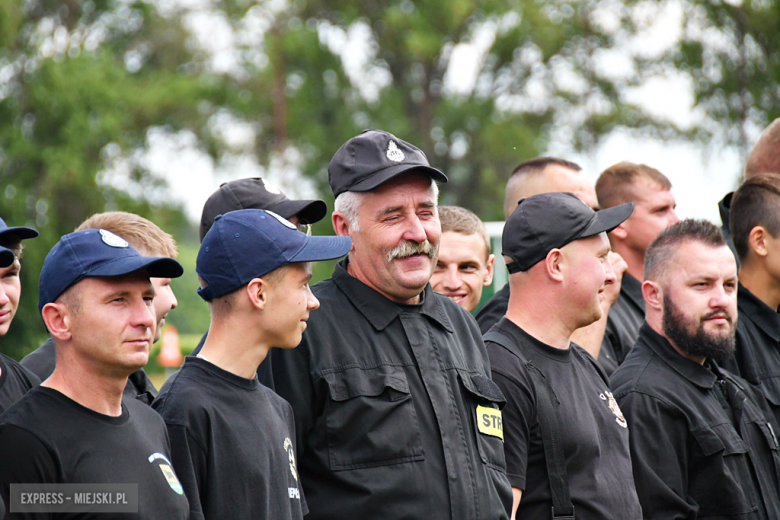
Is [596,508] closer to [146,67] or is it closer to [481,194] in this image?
[481,194]

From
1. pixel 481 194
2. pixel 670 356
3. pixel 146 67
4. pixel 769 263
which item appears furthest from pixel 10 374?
pixel 146 67

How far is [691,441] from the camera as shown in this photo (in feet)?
13.1

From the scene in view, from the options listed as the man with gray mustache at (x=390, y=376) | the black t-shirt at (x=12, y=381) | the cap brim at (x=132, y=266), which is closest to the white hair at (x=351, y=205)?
the man with gray mustache at (x=390, y=376)

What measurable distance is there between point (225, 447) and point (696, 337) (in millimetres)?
2516

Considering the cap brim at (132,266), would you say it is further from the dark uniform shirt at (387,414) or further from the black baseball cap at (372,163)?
the black baseball cap at (372,163)

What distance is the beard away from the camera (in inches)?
168

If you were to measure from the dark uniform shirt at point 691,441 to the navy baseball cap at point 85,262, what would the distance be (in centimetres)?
235

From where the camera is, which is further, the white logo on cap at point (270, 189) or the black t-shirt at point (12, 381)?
the white logo on cap at point (270, 189)

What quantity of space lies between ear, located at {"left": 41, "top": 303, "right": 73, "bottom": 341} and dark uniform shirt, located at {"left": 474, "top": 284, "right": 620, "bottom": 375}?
247cm

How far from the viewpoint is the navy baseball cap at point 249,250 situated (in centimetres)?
305

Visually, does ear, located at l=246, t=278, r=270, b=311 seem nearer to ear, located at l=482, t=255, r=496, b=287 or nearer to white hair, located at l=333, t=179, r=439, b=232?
white hair, located at l=333, t=179, r=439, b=232

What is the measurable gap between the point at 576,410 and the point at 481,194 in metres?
21.8

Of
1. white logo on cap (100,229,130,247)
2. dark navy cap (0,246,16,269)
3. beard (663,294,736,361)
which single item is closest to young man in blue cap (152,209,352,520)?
white logo on cap (100,229,130,247)

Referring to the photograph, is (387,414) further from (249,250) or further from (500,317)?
(500,317)
